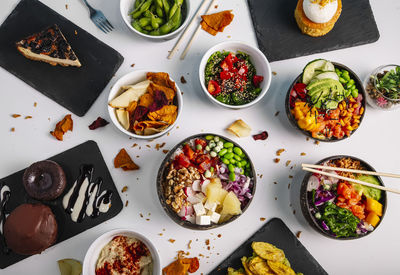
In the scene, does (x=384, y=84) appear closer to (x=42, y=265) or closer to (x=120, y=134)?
(x=120, y=134)

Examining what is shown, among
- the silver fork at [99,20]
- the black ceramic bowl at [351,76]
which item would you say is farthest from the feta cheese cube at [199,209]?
the silver fork at [99,20]

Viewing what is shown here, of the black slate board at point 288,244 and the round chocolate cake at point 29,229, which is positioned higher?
the round chocolate cake at point 29,229

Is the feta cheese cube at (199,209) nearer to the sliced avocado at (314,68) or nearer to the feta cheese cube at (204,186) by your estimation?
the feta cheese cube at (204,186)

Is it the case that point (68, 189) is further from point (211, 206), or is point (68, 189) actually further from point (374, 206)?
point (374, 206)

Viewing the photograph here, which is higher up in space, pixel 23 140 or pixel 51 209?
pixel 23 140

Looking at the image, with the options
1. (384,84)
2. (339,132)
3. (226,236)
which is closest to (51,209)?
(226,236)

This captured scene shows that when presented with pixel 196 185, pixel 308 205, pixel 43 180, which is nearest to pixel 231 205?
pixel 196 185

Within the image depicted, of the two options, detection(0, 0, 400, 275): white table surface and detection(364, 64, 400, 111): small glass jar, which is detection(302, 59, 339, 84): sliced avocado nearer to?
detection(0, 0, 400, 275): white table surface
